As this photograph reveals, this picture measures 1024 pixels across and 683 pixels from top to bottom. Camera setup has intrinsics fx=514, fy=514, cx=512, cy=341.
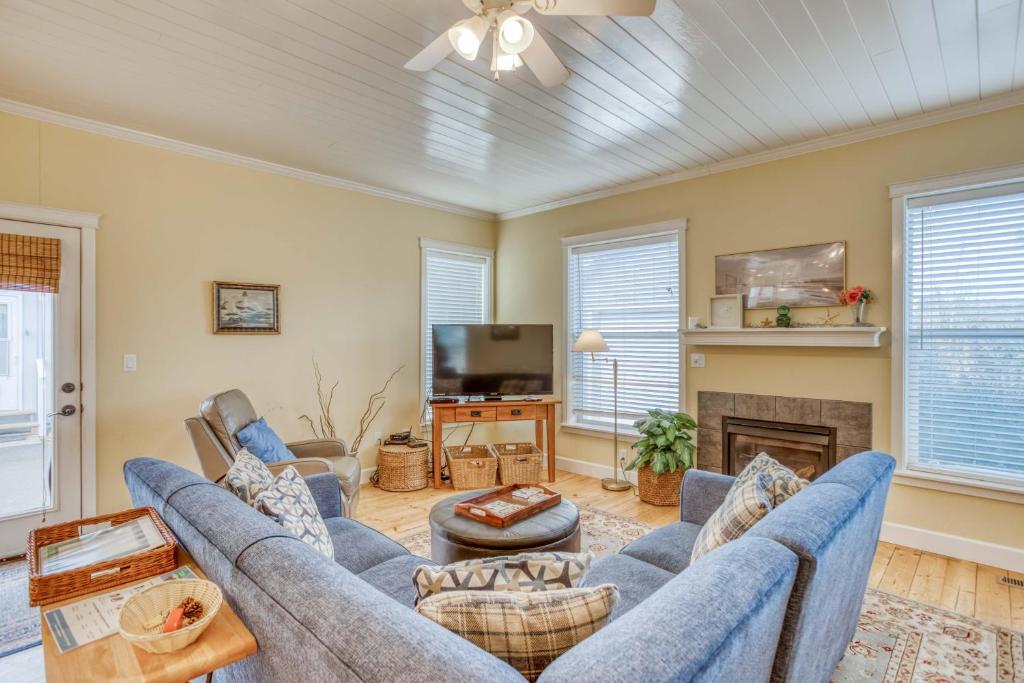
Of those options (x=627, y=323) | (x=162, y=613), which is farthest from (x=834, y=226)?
(x=162, y=613)

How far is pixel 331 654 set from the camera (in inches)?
33.5

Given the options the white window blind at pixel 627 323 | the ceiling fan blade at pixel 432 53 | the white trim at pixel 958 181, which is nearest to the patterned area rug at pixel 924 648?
the white window blind at pixel 627 323

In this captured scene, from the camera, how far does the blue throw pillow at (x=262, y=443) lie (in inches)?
113

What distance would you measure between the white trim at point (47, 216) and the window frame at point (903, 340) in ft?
16.4

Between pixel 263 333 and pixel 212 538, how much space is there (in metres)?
2.95

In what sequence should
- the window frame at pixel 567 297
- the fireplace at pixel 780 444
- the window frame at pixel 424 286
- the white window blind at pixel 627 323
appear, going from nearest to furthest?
the fireplace at pixel 780 444, the window frame at pixel 567 297, the white window blind at pixel 627 323, the window frame at pixel 424 286

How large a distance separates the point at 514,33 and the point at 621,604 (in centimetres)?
192

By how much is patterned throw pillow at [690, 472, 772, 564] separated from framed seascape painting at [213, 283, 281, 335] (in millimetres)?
3476

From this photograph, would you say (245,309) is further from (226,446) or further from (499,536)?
(499,536)

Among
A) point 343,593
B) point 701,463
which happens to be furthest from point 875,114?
point 343,593

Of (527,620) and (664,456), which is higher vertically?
(527,620)

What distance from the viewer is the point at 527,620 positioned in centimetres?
99

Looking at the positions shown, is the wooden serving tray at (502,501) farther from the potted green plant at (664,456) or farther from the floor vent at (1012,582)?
the floor vent at (1012,582)

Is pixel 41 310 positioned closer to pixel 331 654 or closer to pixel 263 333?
pixel 263 333
